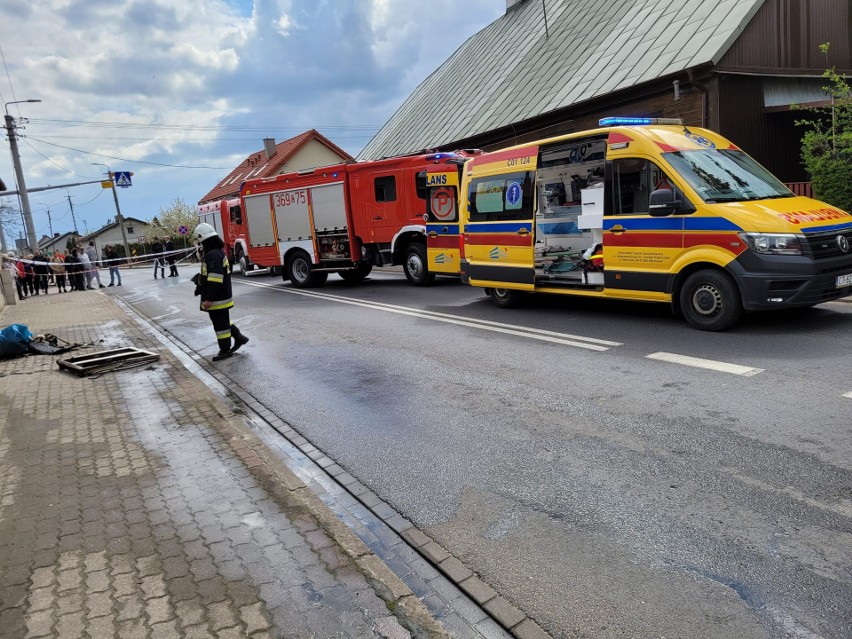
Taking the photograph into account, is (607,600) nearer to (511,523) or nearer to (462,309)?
(511,523)

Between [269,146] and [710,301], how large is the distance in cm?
4401

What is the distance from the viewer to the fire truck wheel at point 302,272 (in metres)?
17.3

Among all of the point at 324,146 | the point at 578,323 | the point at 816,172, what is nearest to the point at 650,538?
the point at 578,323

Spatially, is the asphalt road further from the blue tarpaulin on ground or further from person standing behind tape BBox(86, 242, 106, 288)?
person standing behind tape BBox(86, 242, 106, 288)

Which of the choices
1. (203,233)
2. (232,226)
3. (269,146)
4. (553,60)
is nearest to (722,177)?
(203,233)

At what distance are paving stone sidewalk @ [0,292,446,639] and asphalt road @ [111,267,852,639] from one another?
0.61 meters

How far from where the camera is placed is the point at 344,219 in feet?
53.0

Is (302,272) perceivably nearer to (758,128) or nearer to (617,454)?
(758,128)

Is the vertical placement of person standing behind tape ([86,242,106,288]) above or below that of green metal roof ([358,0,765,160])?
below

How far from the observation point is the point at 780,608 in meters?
2.59

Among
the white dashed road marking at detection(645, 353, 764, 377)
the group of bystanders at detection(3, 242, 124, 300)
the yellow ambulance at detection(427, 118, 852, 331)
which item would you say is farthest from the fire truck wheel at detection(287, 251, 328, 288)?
the white dashed road marking at detection(645, 353, 764, 377)

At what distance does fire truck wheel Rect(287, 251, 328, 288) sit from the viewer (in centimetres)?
1733

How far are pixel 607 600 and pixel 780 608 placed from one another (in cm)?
69

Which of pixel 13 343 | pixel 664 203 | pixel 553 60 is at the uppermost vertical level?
pixel 553 60
